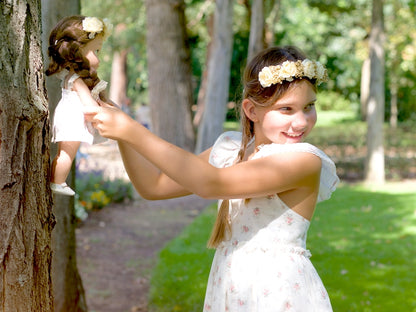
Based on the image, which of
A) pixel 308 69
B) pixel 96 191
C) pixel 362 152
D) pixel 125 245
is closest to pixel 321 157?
pixel 308 69

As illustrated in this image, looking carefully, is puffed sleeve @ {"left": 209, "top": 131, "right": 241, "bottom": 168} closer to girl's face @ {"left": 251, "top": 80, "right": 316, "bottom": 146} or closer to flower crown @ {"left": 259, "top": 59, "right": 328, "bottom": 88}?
girl's face @ {"left": 251, "top": 80, "right": 316, "bottom": 146}

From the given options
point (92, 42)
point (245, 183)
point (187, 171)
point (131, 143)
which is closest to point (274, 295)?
point (245, 183)

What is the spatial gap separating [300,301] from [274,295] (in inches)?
3.5

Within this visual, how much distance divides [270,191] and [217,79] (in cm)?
936

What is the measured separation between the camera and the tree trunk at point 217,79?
11008 mm

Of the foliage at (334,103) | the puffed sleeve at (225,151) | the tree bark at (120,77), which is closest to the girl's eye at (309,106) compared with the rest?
the puffed sleeve at (225,151)

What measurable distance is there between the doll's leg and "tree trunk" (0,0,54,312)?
0.03 metres

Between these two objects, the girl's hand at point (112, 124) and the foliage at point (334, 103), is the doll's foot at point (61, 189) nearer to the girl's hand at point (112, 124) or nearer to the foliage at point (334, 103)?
the girl's hand at point (112, 124)

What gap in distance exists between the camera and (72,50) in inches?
74.7

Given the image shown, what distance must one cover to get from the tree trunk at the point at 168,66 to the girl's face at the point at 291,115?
9100mm

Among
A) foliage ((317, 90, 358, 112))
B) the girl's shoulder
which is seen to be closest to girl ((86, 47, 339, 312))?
the girl's shoulder

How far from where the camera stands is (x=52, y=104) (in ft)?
12.0

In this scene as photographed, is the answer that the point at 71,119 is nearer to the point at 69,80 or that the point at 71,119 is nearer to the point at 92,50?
the point at 69,80

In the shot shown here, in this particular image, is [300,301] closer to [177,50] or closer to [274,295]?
[274,295]
